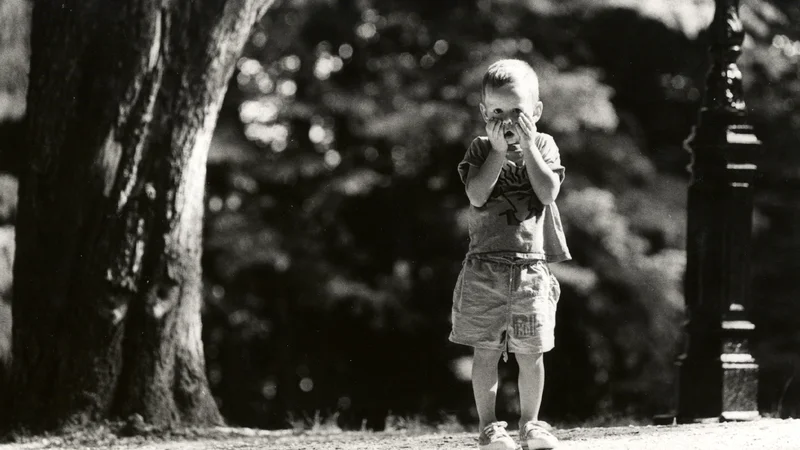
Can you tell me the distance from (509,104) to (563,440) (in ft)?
7.31

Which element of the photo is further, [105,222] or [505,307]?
[105,222]

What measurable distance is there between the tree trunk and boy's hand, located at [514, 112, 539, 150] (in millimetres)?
3361

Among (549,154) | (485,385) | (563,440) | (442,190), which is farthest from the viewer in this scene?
(442,190)

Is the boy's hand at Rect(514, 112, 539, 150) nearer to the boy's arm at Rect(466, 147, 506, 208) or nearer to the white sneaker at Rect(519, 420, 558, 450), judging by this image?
the boy's arm at Rect(466, 147, 506, 208)

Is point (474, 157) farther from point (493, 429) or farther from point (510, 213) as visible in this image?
point (493, 429)

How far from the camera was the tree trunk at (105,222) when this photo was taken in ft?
23.1

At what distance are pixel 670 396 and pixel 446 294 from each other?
2.81 m

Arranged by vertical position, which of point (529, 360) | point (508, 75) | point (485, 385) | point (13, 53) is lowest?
point (485, 385)

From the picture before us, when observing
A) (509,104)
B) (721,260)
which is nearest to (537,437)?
(509,104)

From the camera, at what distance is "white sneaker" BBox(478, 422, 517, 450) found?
14.8ft

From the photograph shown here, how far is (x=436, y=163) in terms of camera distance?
463 inches

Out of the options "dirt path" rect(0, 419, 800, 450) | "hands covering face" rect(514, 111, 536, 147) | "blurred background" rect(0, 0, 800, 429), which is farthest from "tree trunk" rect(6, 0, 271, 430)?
"blurred background" rect(0, 0, 800, 429)

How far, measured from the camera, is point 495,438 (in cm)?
455

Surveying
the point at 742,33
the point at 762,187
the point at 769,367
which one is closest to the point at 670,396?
the point at 769,367
